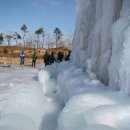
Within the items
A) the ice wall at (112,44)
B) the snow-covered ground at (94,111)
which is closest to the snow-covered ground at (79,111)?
the snow-covered ground at (94,111)

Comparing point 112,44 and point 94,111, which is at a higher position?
point 112,44

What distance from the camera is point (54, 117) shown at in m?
9.09

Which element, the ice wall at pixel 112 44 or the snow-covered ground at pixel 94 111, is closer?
the snow-covered ground at pixel 94 111

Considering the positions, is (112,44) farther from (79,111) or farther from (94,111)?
(94,111)

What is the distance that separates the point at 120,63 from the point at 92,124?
7.90 ft

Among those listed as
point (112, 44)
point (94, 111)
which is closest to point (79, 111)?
point (94, 111)

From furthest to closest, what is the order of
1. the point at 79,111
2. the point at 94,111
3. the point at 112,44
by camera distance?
the point at 112,44 → the point at 79,111 → the point at 94,111

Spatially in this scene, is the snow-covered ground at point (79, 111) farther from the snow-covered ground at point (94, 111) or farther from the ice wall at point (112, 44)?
the ice wall at point (112, 44)

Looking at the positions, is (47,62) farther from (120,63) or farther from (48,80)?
(120,63)

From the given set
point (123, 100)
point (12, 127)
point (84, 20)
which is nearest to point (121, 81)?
point (123, 100)

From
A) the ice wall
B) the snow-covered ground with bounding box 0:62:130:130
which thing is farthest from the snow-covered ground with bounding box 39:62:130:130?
the ice wall

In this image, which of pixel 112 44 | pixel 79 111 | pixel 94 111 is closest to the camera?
pixel 94 111

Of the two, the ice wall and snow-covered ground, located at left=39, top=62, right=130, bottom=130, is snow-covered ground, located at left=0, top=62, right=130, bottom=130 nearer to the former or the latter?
snow-covered ground, located at left=39, top=62, right=130, bottom=130

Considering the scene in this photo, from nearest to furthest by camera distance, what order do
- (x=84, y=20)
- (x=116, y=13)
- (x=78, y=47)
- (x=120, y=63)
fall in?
(x=120, y=63)
(x=116, y=13)
(x=84, y=20)
(x=78, y=47)
